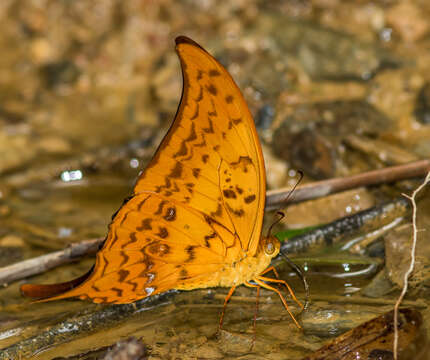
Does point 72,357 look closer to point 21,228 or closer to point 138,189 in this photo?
point 138,189

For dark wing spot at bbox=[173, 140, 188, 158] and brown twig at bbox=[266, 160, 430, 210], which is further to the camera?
brown twig at bbox=[266, 160, 430, 210]

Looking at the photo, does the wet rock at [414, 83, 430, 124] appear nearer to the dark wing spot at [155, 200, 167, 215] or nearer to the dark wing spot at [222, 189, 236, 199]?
the dark wing spot at [222, 189, 236, 199]

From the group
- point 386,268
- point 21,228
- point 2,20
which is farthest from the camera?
point 2,20

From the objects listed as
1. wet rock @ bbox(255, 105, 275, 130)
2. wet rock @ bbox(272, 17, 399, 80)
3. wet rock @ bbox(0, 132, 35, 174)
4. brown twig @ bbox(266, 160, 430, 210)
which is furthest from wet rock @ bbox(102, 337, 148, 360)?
wet rock @ bbox(272, 17, 399, 80)

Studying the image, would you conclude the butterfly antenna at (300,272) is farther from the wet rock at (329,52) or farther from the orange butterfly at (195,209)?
the wet rock at (329,52)

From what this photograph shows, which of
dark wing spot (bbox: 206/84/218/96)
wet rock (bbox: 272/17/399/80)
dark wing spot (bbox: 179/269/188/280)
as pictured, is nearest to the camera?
dark wing spot (bbox: 206/84/218/96)

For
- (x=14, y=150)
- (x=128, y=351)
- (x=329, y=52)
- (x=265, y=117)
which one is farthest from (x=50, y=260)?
(x=329, y=52)

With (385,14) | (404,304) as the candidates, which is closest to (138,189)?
(404,304)
